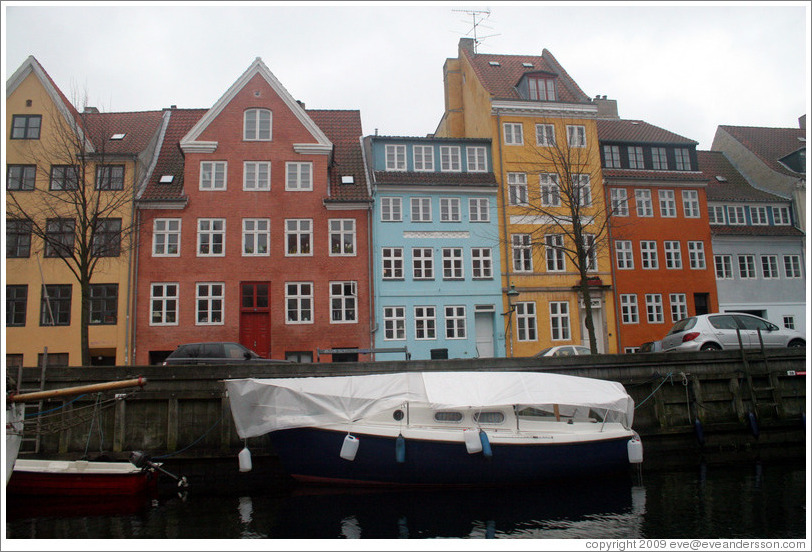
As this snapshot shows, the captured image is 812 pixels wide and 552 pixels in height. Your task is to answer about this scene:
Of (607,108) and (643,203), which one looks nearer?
(643,203)

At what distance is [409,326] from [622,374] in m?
12.5

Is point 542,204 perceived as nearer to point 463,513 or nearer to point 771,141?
point 771,141

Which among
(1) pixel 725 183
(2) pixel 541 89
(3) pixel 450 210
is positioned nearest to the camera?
(3) pixel 450 210

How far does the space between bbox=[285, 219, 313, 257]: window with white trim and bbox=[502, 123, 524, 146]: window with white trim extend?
1225 cm

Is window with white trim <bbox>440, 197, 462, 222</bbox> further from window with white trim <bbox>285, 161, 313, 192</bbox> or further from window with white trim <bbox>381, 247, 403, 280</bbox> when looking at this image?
window with white trim <bbox>285, 161, 313, 192</bbox>

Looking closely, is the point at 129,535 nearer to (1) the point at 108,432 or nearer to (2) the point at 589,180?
(1) the point at 108,432

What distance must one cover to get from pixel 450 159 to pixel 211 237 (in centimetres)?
1365

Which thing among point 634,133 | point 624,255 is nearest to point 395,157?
point 624,255

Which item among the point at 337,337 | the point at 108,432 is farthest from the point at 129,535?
the point at 337,337

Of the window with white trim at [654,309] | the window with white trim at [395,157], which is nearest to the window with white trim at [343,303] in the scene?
the window with white trim at [395,157]

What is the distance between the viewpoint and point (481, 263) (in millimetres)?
33375

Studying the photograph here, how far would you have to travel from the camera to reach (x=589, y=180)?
113 ft

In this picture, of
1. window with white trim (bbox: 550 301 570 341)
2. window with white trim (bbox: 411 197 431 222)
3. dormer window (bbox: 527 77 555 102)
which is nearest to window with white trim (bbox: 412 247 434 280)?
window with white trim (bbox: 411 197 431 222)

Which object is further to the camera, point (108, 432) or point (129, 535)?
point (108, 432)
